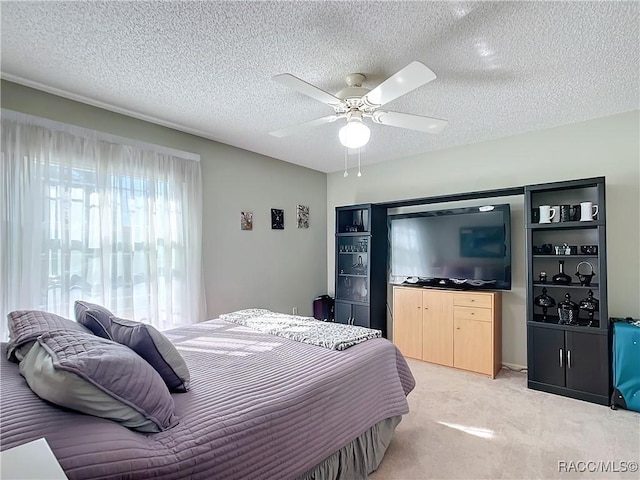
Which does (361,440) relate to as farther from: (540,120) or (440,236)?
(540,120)

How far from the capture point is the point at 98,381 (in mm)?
1084

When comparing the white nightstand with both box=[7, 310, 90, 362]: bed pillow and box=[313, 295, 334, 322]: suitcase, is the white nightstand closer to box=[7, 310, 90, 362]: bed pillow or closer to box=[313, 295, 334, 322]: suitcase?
box=[7, 310, 90, 362]: bed pillow

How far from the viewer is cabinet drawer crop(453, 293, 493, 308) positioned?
11.4 feet

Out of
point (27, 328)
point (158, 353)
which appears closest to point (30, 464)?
point (158, 353)

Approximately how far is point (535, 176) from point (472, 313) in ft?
5.31

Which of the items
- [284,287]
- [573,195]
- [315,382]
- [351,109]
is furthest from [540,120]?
[284,287]

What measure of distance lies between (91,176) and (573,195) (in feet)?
14.7

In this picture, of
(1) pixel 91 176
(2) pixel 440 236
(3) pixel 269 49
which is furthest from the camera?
(2) pixel 440 236

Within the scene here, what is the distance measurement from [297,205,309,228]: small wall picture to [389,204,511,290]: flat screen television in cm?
129

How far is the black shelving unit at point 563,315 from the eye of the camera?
9.25ft

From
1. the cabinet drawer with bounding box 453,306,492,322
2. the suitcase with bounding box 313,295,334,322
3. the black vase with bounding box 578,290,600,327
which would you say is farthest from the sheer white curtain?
the black vase with bounding box 578,290,600,327

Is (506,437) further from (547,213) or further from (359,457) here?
(547,213)

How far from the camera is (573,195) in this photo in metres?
3.26

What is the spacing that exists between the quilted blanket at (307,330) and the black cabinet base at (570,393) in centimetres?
184
